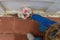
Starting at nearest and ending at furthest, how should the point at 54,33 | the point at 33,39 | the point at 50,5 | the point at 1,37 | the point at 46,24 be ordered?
the point at 54,33
the point at 46,24
the point at 50,5
the point at 33,39
the point at 1,37

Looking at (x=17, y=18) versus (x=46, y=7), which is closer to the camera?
(x=46, y=7)

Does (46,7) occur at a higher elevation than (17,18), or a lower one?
higher

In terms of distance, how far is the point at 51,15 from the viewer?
1645 mm

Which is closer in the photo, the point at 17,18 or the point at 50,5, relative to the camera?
the point at 50,5

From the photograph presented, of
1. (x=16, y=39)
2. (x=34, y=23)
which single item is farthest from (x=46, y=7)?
(x=16, y=39)

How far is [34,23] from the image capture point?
1.64 meters

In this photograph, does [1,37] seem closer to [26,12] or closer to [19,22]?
[19,22]

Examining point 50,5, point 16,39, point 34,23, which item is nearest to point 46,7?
point 50,5

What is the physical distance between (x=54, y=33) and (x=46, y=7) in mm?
426

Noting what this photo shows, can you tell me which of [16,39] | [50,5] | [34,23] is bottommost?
[16,39]

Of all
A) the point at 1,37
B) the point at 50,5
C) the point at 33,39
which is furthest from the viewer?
the point at 1,37

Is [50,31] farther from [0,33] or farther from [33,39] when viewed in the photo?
[0,33]

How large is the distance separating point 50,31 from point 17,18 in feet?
1.87

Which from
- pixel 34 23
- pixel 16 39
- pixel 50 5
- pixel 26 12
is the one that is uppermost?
pixel 50 5
